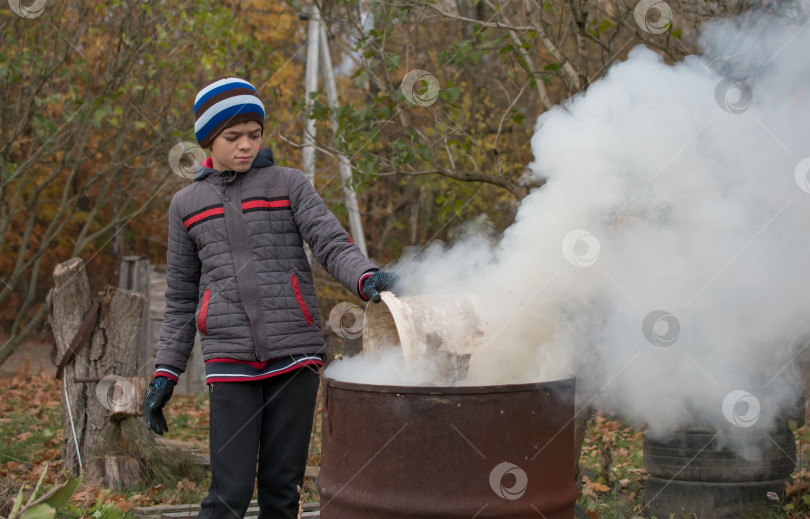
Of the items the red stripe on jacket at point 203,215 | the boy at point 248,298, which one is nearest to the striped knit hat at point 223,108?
the boy at point 248,298

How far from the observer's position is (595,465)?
5.12 meters

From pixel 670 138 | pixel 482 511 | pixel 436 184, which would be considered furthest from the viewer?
pixel 436 184

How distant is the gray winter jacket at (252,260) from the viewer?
9.11 feet

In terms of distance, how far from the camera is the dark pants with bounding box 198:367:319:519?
2781mm

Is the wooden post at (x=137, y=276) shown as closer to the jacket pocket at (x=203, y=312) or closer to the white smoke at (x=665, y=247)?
the white smoke at (x=665, y=247)

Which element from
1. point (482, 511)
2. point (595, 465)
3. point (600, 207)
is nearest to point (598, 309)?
point (600, 207)

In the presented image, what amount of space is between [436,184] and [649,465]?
28.5 feet

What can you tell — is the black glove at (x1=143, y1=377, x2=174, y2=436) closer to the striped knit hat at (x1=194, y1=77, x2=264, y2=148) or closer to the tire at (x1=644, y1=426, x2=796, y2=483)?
the striped knit hat at (x1=194, y1=77, x2=264, y2=148)

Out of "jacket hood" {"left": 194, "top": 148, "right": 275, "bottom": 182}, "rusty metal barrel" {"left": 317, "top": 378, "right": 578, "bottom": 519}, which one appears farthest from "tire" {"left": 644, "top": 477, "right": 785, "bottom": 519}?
"jacket hood" {"left": 194, "top": 148, "right": 275, "bottom": 182}

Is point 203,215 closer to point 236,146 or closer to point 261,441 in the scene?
point 236,146

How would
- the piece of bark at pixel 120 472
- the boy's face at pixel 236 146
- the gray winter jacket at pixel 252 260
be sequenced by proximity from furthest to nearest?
the piece of bark at pixel 120 472 < the boy's face at pixel 236 146 < the gray winter jacket at pixel 252 260

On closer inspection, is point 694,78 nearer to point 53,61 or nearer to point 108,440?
point 108,440

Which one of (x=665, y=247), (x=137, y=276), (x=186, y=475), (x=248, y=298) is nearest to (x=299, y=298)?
(x=248, y=298)

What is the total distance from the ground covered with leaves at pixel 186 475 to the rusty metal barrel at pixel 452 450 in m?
1.20
